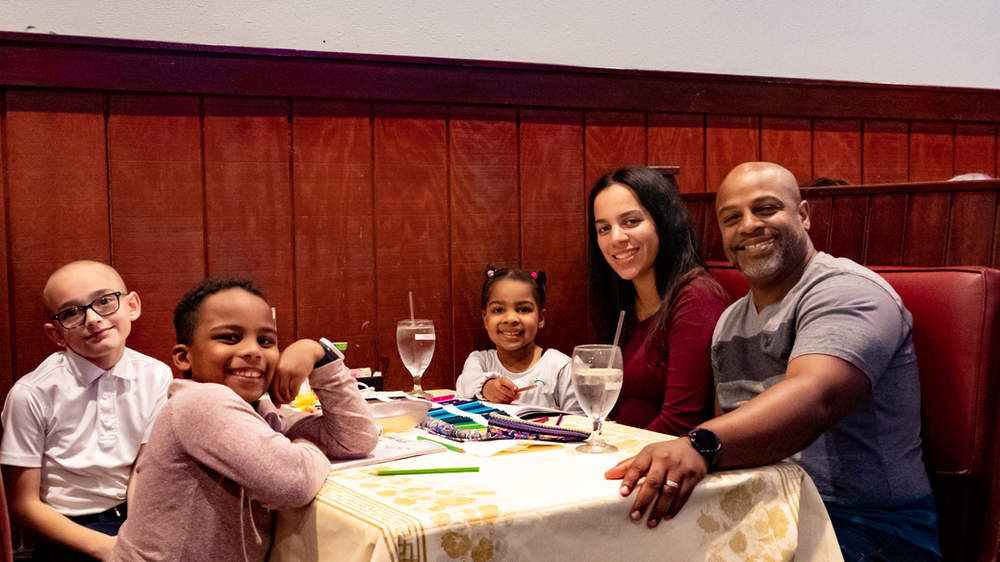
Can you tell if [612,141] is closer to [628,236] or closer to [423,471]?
[628,236]

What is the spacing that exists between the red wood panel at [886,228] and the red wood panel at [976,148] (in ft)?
4.25

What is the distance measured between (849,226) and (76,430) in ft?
6.85

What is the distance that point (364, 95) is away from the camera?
8.25 ft

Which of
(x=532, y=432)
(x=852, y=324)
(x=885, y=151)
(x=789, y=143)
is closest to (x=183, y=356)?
(x=532, y=432)

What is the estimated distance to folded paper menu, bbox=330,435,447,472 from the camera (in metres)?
1.36

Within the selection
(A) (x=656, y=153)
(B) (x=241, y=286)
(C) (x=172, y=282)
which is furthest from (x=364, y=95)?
(B) (x=241, y=286)

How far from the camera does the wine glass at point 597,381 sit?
1.39m

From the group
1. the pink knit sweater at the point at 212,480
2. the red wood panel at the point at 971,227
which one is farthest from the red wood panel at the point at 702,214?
the pink knit sweater at the point at 212,480

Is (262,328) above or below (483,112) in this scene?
below

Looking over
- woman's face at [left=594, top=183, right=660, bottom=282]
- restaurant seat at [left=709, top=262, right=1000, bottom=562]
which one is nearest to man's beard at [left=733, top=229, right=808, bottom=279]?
restaurant seat at [left=709, top=262, right=1000, bottom=562]

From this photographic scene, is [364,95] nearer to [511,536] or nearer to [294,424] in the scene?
[294,424]

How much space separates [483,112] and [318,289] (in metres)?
0.78

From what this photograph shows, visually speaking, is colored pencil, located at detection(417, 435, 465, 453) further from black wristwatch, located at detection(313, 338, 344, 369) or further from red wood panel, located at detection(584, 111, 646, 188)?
red wood panel, located at detection(584, 111, 646, 188)

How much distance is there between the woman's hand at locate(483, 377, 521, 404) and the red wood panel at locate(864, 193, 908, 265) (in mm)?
1053
